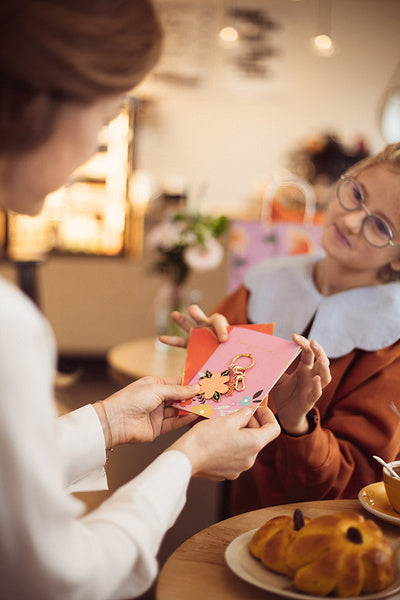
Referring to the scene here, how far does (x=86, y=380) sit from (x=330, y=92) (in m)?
3.52

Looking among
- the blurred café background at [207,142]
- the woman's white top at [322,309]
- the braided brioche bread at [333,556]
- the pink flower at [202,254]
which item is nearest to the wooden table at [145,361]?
the pink flower at [202,254]

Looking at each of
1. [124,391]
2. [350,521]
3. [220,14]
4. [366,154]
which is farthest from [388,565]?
[220,14]

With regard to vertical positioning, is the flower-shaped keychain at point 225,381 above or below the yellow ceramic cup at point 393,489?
above

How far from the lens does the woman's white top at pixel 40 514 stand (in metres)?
0.55

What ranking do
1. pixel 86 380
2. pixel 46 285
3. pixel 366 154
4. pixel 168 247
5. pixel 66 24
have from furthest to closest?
pixel 366 154
pixel 46 285
pixel 86 380
pixel 168 247
pixel 66 24

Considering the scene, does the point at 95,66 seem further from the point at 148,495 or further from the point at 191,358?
the point at 191,358

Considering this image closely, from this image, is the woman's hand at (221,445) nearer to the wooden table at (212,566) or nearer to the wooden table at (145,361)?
the wooden table at (212,566)

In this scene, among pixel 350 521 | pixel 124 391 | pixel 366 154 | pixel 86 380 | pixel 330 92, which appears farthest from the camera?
pixel 330 92

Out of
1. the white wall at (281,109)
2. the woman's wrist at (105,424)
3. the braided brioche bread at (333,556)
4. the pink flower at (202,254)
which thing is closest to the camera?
the braided brioche bread at (333,556)

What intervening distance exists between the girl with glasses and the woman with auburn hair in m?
0.39

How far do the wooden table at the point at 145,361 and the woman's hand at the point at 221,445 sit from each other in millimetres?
1076

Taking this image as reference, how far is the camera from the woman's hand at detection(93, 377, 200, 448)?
3.11 ft

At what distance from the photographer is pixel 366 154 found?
5.30 m

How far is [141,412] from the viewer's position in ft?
3.23
